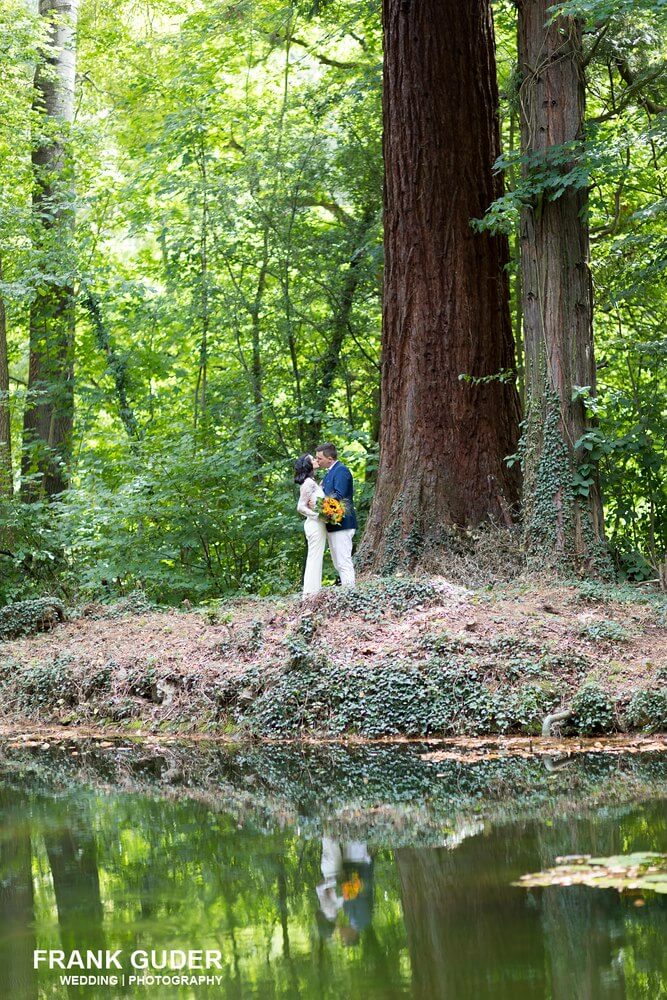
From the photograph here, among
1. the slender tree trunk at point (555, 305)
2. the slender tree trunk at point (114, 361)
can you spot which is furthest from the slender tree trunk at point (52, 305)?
the slender tree trunk at point (555, 305)

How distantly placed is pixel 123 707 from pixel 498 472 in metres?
5.18

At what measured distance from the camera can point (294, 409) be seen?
59.1ft

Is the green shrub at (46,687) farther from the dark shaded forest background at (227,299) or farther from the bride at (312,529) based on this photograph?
the dark shaded forest background at (227,299)

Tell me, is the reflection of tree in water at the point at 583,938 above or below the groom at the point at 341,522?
below

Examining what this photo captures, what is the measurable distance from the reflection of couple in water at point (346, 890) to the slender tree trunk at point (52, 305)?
44.0 feet

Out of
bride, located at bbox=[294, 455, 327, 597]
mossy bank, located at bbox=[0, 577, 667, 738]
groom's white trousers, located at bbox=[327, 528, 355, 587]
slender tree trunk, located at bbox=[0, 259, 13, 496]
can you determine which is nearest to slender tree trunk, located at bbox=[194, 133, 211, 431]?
slender tree trunk, located at bbox=[0, 259, 13, 496]

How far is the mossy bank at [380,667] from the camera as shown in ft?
28.0

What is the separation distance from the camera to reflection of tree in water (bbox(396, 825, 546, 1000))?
12.8ft

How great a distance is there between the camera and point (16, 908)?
5172 millimetres

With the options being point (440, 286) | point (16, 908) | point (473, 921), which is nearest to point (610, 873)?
point (473, 921)

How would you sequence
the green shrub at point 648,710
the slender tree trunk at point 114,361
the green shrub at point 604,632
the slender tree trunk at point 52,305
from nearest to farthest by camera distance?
the green shrub at point 648,710, the green shrub at point 604,632, the slender tree trunk at point 114,361, the slender tree trunk at point 52,305

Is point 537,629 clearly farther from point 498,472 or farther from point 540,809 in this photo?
point 498,472

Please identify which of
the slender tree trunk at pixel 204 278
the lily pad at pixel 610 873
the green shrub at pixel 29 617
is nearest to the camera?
the lily pad at pixel 610 873

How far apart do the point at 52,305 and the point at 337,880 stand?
16770 mm
